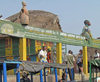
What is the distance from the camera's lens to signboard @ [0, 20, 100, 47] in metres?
18.1

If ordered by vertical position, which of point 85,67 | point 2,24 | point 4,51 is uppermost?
point 2,24

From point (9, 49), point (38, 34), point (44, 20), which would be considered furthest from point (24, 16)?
point (44, 20)

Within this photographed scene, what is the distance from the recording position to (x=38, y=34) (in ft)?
67.1

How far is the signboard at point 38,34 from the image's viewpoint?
59.5ft

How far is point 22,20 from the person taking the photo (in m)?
19.6

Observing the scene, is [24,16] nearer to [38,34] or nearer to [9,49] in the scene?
[38,34]

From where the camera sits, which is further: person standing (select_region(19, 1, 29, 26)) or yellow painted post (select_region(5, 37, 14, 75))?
yellow painted post (select_region(5, 37, 14, 75))

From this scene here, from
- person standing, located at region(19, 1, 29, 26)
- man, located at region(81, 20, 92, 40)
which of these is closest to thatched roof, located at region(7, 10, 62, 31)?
man, located at region(81, 20, 92, 40)

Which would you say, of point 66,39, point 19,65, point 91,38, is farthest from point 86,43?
point 19,65

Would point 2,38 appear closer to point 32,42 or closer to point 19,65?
point 32,42

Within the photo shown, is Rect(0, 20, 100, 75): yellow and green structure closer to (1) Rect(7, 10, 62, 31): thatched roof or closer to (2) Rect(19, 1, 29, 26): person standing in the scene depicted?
(2) Rect(19, 1, 29, 26): person standing

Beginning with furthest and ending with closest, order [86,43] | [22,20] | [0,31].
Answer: [86,43] → [22,20] → [0,31]

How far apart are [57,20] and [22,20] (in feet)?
34.3

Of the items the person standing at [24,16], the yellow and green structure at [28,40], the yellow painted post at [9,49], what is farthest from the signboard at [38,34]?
the yellow painted post at [9,49]
